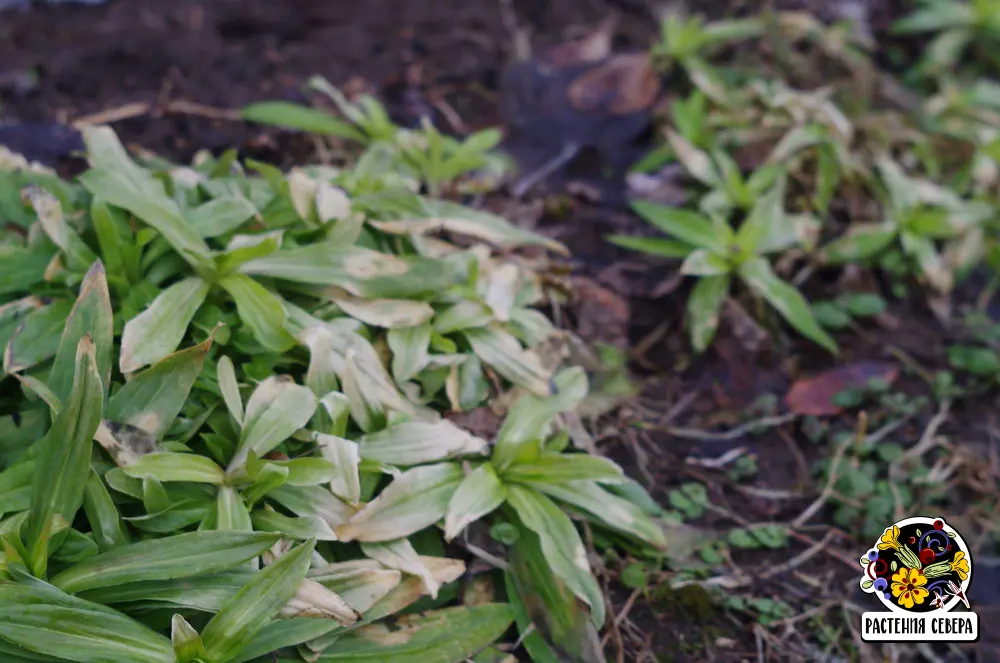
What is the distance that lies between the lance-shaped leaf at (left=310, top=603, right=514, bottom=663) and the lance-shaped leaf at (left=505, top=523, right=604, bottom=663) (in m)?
0.05

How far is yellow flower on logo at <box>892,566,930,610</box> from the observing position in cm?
196

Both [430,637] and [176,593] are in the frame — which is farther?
[430,637]

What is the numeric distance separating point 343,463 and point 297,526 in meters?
0.18

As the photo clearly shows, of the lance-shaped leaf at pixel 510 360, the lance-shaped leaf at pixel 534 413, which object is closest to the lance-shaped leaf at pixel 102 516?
the lance-shaped leaf at pixel 534 413

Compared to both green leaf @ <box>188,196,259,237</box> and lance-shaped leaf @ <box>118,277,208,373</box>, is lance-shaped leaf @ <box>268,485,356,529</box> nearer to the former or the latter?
lance-shaped leaf @ <box>118,277,208,373</box>

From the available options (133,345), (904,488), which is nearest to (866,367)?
(904,488)

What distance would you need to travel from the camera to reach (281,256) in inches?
84.2

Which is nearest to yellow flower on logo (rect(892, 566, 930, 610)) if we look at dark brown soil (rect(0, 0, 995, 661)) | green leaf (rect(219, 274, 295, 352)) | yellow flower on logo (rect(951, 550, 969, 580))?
yellow flower on logo (rect(951, 550, 969, 580))

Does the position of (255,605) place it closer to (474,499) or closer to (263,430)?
(263,430)

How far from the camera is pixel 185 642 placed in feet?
4.98

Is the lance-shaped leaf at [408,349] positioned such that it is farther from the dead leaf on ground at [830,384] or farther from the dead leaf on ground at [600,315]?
the dead leaf on ground at [830,384]

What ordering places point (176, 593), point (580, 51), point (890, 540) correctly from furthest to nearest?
point (580, 51), point (890, 540), point (176, 593)

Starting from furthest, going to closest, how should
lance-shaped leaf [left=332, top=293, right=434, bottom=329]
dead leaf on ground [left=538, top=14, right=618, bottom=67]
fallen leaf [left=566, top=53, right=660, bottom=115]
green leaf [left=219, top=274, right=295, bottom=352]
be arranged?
1. dead leaf on ground [left=538, top=14, right=618, bottom=67]
2. fallen leaf [left=566, top=53, right=660, bottom=115]
3. lance-shaped leaf [left=332, top=293, right=434, bottom=329]
4. green leaf [left=219, top=274, right=295, bottom=352]

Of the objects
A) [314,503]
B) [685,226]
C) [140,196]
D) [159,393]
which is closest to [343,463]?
[314,503]
